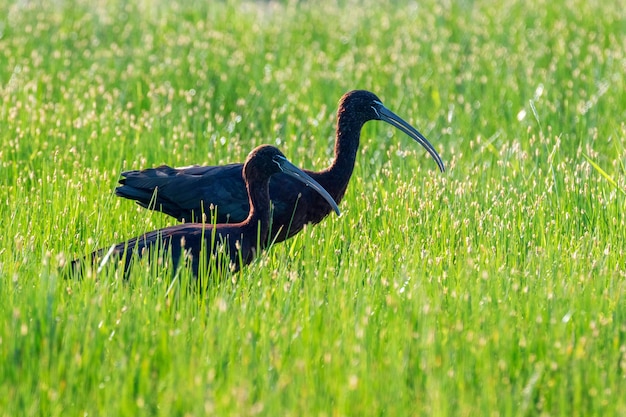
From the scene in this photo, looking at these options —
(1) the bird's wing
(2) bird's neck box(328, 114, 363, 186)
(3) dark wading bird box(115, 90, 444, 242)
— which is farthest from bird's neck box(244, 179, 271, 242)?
(2) bird's neck box(328, 114, 363, 186)

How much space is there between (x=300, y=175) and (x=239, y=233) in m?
0.50

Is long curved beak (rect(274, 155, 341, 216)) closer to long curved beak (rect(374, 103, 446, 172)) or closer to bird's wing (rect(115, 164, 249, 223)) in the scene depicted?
bird's wing (rect(115, 164, 249, 223))

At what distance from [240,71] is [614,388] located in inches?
287

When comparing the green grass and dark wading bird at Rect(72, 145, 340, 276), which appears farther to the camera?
dark wading bird at Rect(72, 145, 340, 276)

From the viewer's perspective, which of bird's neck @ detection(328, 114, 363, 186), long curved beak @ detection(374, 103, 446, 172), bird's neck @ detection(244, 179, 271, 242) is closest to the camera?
bird's neck @ detection(244, 179, 271, 242)

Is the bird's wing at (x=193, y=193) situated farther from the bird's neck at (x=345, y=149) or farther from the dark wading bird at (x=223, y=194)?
the bird's neck at (x=345, y=149)

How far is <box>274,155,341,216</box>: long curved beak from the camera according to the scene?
19.1 ft

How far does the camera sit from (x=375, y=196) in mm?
6570

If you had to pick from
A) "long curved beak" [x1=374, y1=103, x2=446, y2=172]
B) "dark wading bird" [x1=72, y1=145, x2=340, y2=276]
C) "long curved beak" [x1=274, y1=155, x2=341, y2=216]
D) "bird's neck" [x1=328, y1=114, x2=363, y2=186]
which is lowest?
"dark wading bird" [x1=72, y1=145, x2=340, y2=276]

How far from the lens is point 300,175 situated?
19.2 feet

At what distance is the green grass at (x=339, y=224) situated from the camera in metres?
3.91

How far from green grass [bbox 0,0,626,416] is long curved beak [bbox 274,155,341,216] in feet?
0.67

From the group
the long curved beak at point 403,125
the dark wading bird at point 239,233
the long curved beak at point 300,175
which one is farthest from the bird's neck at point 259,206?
the long curved beak at point 403,125

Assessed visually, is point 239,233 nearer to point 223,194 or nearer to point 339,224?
point 223,194
